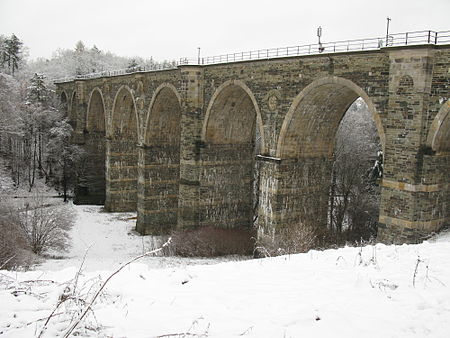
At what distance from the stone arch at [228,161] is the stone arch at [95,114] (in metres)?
21.9

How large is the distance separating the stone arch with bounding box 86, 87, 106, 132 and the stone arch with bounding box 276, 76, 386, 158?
28705 millimetres

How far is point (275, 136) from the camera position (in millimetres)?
20172

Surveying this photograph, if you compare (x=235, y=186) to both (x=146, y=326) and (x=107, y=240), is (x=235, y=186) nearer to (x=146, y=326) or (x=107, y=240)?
(x=107, y=240)

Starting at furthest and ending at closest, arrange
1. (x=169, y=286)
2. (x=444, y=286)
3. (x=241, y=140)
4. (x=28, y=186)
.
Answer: (x=28, y=186) < (x=241, y=140) < (x=169, y=286) < (x=444, y=286)

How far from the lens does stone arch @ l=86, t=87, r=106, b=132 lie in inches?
1733

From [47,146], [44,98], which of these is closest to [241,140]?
[47,146]

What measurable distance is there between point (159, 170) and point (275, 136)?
1492cm

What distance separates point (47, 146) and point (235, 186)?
26.0m

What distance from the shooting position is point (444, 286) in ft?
21.2

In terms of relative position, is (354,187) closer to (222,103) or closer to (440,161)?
(222,103)

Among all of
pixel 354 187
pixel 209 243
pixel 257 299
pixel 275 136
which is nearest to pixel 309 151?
pixel 275 136

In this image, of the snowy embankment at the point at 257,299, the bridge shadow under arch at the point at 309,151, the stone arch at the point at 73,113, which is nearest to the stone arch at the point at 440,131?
the bridge shadow under arch at the point at 309,151

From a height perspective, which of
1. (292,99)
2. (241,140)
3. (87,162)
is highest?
(292,99)

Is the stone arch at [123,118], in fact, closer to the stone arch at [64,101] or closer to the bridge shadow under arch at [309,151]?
the stone arch at [64,101]
